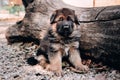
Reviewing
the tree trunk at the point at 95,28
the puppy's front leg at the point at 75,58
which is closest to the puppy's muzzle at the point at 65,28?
the puppy's front leg at the point at 75,58

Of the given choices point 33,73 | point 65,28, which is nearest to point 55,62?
point 33,73

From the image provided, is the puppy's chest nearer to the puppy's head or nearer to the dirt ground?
the puppy's head

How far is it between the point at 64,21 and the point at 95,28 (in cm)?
97

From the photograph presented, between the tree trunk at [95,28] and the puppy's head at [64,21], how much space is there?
0.66 meters

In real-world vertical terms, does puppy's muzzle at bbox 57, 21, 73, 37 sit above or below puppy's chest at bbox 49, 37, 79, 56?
above

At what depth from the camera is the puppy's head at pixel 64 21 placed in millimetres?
5135

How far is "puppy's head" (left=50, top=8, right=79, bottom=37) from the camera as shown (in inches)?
202

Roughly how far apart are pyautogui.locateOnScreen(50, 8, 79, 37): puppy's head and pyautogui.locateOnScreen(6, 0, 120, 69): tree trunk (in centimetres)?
66

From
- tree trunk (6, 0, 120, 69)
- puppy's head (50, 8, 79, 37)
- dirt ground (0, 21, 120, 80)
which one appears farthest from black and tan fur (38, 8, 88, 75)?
tree trunk (6, 0, 120, 69)

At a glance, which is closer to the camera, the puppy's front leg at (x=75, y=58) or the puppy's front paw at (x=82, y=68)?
the puppy's front paw at (x=82, y=68)

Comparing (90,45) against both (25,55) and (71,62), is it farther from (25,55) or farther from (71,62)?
(25,55)

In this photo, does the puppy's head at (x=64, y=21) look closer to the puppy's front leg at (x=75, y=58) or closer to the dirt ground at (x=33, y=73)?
the puppy's front leg at (x=75, y=58)

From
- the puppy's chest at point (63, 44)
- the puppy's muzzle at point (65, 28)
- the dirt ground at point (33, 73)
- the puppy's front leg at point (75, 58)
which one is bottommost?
the dirt ground at point (33, 73)

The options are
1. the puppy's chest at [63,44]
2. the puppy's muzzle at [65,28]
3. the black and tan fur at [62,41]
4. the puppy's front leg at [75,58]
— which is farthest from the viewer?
the puppy's front leg at [75,58]
